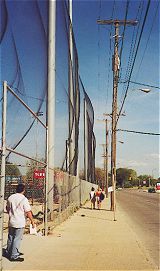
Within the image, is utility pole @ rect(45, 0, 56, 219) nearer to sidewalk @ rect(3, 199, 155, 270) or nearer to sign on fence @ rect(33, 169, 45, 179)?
sign on fence @ rect(33, 169, 45, 179)

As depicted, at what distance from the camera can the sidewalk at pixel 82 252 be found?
290 inches

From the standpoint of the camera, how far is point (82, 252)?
Result: 8.98 metres

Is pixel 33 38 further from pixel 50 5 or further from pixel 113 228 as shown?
pixel 113 228

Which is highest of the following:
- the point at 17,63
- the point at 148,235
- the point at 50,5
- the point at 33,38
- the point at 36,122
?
the point at 50,5

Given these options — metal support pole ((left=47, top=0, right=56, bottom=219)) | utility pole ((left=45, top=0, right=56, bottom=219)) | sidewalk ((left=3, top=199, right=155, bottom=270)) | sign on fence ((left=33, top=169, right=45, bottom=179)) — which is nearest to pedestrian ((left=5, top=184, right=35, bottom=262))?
sidewalk ((left=3, top=199, right=155, bottom=270))

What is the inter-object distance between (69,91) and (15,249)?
9.57 metres

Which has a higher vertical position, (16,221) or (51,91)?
(51,91)

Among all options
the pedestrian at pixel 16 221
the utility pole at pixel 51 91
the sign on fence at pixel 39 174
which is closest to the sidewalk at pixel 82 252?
the pedestrian at pixel 16 221

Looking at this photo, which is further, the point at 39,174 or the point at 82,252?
the point at 39,174

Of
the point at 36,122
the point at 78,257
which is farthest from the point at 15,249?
the point at 36,122

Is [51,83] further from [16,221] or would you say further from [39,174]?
[16,221]

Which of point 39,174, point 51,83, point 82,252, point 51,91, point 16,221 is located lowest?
point 82,252

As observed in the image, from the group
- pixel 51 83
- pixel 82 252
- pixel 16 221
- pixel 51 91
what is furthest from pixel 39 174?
pixel 16 221

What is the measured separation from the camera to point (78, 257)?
27.2 feet
